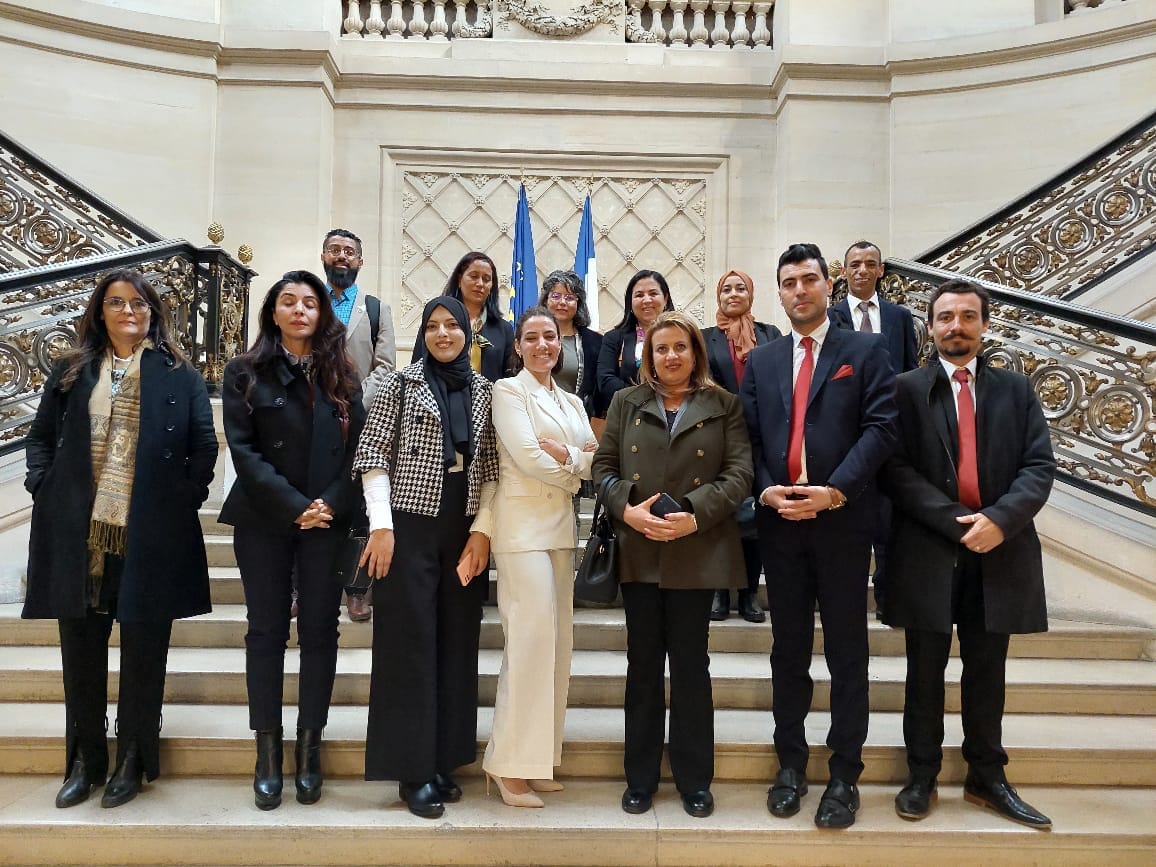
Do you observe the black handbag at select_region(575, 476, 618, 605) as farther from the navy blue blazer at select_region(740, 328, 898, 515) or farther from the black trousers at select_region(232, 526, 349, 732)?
the black trousers at select_region(232, 526, 349, 732)

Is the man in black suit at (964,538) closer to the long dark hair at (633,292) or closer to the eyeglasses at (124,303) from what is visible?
the long dark hair at (633,292)

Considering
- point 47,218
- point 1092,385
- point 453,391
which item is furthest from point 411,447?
point 47,218

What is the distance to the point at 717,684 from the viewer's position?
4102 millimetres

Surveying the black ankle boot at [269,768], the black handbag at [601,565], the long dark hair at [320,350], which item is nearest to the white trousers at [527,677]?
the black handbag at [601,565]

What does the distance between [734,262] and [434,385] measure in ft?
20.4

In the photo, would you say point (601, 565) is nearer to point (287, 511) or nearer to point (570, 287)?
point (287, 511)

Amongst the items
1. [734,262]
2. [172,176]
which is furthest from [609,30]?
[172,176]

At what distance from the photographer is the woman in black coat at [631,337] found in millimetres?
4758

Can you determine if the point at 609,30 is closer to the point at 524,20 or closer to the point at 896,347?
the point at 524,20

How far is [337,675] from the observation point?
4.09 metres

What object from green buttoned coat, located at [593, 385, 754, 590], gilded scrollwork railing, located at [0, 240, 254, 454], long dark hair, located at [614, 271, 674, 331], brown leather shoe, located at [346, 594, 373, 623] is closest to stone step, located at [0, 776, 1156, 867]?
green buttoned coat, located at [593, 385, 754, 590]

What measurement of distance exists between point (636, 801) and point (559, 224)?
6.78m

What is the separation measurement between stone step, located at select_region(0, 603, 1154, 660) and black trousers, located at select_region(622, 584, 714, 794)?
3.62 ft

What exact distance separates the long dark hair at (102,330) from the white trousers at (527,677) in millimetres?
1696
